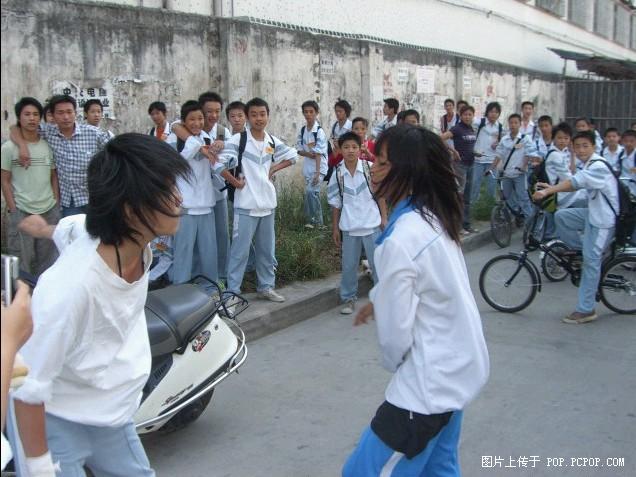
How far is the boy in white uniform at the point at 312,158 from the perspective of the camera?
944 cm

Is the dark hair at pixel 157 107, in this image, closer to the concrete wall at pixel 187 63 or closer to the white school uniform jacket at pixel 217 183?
the concrete wall at pixel 187 63

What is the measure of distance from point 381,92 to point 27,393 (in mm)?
10831

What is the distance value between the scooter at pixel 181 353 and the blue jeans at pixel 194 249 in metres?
2.31

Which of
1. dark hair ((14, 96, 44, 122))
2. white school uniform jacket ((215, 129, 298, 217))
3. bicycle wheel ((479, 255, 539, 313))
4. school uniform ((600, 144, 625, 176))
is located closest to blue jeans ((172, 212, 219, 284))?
white school uniform jacket ((215, 129, 298, 217))

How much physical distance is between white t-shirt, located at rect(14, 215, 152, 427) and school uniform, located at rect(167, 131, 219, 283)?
4.03 metres

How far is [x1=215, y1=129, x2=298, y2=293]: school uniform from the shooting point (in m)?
6.49

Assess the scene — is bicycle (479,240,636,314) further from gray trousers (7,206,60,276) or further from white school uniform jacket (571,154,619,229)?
gray trousers (7,206,60,276)

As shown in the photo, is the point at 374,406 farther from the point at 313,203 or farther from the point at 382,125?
the point at 382,125

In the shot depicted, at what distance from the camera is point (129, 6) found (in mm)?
7691

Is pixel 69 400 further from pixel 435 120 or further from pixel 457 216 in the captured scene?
pixel 435 120

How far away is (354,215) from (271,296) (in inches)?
40.9

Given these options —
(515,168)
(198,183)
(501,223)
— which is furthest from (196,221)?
(515,168)

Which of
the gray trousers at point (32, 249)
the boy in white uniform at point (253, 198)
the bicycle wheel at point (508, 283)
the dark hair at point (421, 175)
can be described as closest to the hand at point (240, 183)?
the boy in white uniform at point (253, 198)

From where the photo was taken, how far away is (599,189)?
20.2ft
